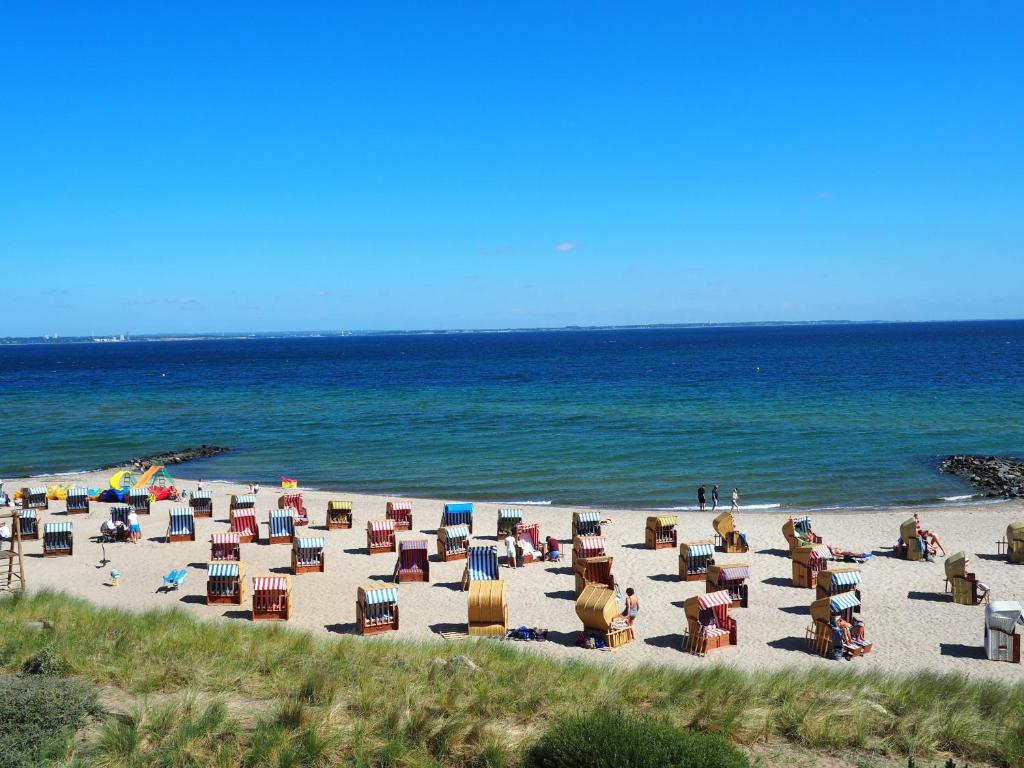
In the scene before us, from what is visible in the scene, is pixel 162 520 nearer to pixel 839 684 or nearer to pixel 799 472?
pixel 839 684

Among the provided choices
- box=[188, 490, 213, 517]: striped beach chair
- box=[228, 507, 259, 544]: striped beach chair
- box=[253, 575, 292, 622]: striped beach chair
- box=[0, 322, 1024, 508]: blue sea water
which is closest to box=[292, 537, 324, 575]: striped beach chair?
box=[253, 575, 292, 622]: striped beach chair

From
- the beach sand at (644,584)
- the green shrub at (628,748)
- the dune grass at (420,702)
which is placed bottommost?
the beach sand at (644,584)

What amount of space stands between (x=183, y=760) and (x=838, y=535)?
67.4 ft

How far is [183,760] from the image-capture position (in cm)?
810

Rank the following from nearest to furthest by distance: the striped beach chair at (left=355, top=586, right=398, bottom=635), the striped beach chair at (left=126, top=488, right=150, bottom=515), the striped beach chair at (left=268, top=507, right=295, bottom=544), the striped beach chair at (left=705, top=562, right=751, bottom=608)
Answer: the striped beach chair at (left=355, top=586, right=398, bottom=635)
the striped beach chair at (left=705, top=562, right=751, bottom=608)
the striped beach chair at (left=268, top=507, right=295, bottom=544)
the striped beach chair at (left=126, top=488, right=150, bottom=515)

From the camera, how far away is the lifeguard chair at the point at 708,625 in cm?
1468

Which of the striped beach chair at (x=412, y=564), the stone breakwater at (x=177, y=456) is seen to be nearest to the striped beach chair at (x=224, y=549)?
the striped beach chair at (x=412, y=564)

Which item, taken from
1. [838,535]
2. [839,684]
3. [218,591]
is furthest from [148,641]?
[838,535]

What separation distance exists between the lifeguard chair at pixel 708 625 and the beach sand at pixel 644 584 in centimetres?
25

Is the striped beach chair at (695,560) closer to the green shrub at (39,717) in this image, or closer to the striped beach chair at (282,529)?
the striped beach chair at (282,529)

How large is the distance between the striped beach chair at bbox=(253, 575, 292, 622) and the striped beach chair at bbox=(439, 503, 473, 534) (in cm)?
747

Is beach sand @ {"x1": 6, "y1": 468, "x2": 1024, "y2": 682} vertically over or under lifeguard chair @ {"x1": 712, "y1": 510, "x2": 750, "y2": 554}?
under

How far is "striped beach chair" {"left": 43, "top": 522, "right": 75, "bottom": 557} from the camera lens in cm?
2222

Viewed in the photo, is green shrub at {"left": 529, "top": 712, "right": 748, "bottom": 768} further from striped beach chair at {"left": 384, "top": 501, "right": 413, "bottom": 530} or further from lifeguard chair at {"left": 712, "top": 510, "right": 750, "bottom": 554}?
striped beach chair at {"left": 384, "top": 501, "right": 413, "bottom": 530}
